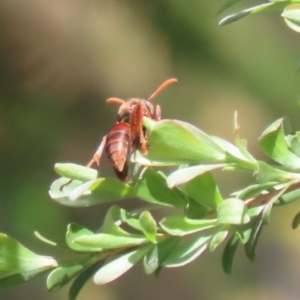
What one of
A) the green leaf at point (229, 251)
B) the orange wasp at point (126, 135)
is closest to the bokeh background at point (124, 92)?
the orange wasp at point (126, 135)

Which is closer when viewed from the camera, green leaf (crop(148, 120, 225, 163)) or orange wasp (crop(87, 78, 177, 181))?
green leaf (crop(148, 120, 225, 163))

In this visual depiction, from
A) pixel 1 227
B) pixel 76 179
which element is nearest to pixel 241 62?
pixel 1 227

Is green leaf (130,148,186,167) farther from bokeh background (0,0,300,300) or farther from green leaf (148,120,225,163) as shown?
bokeh background (0,0,300,300)

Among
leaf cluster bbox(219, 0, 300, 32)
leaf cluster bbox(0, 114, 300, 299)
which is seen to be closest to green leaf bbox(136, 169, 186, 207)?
leaf cluster bbox(0, 114, 300, 299)

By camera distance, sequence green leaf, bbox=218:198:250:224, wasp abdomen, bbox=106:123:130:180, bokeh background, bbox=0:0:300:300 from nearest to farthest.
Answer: green leaf, bbox=218:198:250:224
wasp abdomen, bbox=106:123:130:180
bokeh background, bbox=0:0:300:300

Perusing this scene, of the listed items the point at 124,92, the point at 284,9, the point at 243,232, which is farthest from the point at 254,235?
the point at 124,92
